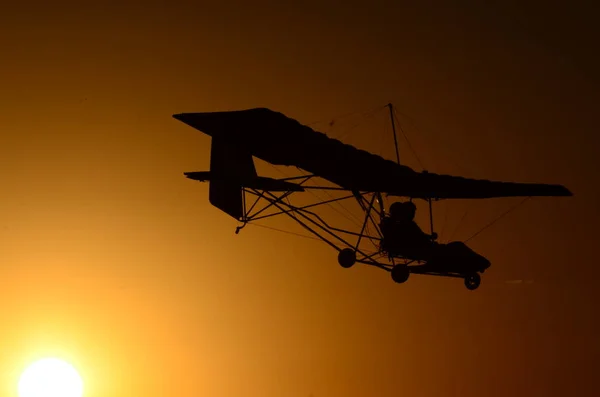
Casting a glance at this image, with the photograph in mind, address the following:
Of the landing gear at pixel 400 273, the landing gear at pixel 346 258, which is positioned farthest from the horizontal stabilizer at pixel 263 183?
the landing gear at pixel 400 273

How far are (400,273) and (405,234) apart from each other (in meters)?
1.12

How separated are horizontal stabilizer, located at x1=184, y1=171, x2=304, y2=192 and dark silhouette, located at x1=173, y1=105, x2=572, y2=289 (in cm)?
3

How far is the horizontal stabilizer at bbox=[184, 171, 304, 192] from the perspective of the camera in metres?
27.8

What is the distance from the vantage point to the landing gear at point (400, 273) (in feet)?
96.3

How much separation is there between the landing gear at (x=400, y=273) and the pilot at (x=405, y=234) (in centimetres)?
42

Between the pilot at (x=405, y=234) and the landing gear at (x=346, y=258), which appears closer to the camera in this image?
the landing gear at (x=346, y=258)

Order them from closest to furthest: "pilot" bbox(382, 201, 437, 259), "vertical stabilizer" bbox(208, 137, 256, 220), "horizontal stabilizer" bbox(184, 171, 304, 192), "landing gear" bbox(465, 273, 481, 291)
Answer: "horizontal stabilizer" bbox(184, 171, 304, 192), "vertical stabilizer" bbox(208, 137, 256, 220), "pilot" bbox(382, 201, 437, 259), "landing gear" bbox(465, 273, 481, 291)

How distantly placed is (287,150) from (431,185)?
4453 mm

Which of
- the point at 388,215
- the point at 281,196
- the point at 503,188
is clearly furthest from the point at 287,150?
the point at 503,188

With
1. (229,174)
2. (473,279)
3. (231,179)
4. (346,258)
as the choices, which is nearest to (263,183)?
(231,179)

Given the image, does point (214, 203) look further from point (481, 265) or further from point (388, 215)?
point (481, 265)

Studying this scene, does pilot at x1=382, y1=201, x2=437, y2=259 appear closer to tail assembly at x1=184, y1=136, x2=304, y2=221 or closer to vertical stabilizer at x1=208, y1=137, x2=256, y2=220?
tail assembly at x1=184, y1=136, x2=304, y2=221

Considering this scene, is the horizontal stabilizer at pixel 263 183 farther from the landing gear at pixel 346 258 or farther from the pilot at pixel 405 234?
the pilot at pixel 405 234

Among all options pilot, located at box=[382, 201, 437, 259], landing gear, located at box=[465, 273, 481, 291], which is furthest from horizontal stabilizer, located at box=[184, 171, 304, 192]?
landing gear, located at box=[465, 273, 481, 291]
